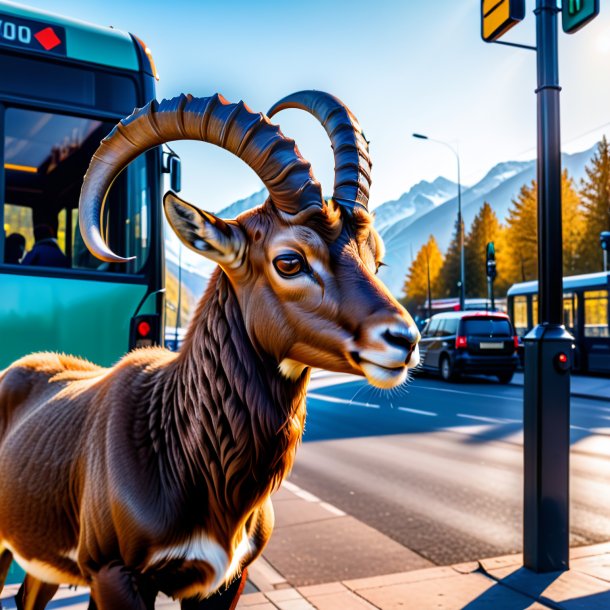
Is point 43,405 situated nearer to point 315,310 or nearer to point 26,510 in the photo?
point 26,510

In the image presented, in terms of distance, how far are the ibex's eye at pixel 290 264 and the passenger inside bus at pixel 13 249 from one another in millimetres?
3181

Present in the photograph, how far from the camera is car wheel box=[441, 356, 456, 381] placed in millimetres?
19469

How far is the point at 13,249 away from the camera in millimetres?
4578

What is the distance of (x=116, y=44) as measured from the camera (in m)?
4.90

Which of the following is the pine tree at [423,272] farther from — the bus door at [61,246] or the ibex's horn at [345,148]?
the ibex's horn at [345,148]

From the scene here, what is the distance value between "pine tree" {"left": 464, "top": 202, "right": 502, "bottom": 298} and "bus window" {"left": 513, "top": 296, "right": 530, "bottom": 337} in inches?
1353

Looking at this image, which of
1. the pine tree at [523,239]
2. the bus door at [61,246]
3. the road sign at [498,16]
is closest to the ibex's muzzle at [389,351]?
the bus door at [61,246]

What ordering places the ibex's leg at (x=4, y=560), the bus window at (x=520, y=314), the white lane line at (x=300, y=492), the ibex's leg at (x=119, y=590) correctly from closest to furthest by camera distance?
the ibex's leg at (x=119, y=590) → the ibex's leg at (x=4, y=560) → the white lane line at (x=300, y=492) → the bus window at (x=520, y=314)

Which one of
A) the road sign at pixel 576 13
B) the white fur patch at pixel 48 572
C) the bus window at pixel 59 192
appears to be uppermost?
the road sign at pixel 576 13

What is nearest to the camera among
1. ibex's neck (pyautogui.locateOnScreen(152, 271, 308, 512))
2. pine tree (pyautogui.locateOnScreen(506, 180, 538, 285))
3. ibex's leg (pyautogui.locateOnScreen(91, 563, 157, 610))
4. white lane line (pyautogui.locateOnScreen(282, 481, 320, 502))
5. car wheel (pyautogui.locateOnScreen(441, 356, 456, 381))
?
ibex's leg (pyautogui.locateOnScreen(91, 563, 157, 610))

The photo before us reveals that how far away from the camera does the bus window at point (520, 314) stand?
23.7m

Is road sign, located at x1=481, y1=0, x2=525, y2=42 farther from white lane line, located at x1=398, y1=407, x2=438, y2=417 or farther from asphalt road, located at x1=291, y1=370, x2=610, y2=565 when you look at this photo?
white lane line, located at x1=398, y1=407, x2=438, y2=417

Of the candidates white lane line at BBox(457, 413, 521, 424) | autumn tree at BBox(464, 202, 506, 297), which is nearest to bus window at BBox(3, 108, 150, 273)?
white lane line at BBox(457, 413, 521, 424)

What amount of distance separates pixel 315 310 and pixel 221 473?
0.55 meters
